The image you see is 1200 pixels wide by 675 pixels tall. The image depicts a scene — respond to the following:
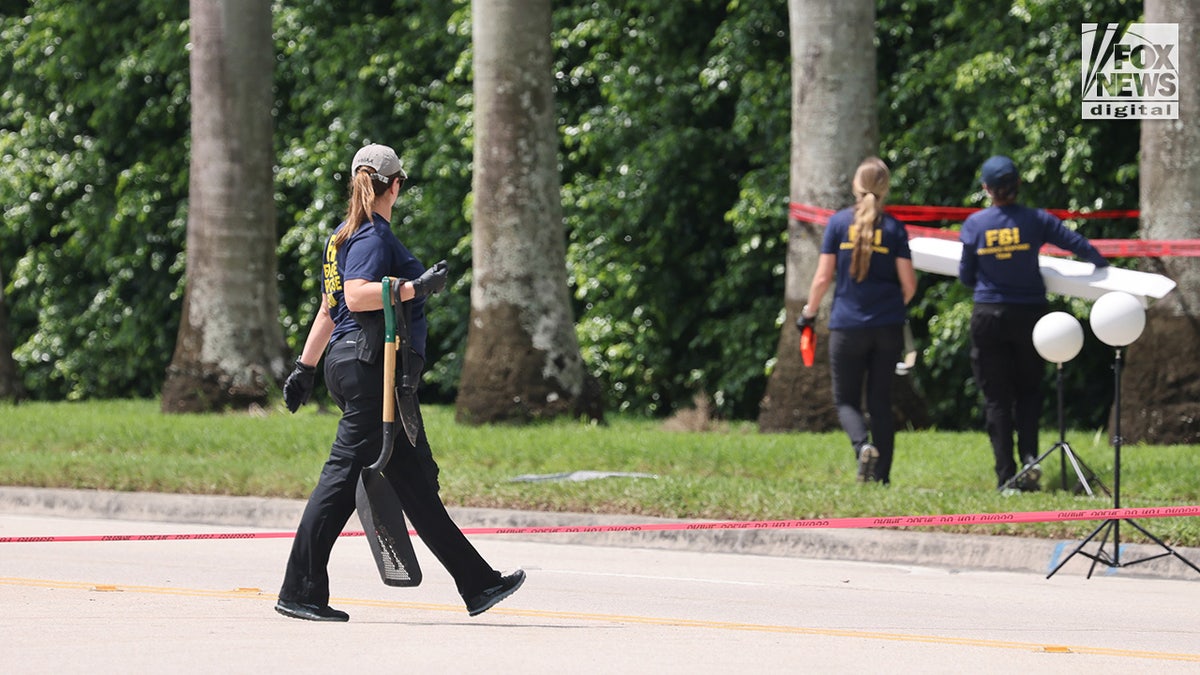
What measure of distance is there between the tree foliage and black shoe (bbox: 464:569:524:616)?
9193mm

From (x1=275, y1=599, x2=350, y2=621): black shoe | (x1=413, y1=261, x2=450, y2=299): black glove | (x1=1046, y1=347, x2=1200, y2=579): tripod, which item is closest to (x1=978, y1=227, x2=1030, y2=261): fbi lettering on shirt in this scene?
(x1=1046, y1=347, x2=1200, y2=579): tripod

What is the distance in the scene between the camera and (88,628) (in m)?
7.20

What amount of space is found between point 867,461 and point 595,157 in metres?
8.21

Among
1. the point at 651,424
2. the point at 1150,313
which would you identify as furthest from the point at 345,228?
the point at 651,424

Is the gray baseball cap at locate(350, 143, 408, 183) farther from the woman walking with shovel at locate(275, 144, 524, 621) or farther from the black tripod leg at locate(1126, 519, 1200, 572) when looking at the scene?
the black tripod leg at locate(1126, 519, 1200, 572)

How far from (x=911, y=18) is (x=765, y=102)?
1583mm

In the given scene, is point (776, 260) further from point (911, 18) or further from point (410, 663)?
point (410, 663)

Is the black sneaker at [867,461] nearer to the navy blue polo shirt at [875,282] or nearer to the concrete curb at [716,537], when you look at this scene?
the navy blue polo shirt at [875,282]

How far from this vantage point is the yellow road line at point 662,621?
6941 millimetres

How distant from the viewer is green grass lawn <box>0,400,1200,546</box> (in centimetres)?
1050

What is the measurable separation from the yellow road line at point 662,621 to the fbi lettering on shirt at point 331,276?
1.41 m

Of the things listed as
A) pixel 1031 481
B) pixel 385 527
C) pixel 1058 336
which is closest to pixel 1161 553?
pixel 1058 336

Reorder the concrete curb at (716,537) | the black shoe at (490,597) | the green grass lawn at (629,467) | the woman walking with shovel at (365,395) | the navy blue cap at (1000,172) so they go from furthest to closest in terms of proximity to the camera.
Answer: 1. the navy blue cap at (1000,172)
2. the green grass lawn at (629,467)
3. the concrete curb at (716,537)
4. the black shoe at (490,597)
5. the woman walking with shovel at (365,395)

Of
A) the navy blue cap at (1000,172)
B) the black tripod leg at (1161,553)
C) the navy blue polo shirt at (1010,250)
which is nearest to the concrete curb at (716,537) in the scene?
the black tripod leg at (1161,553)
